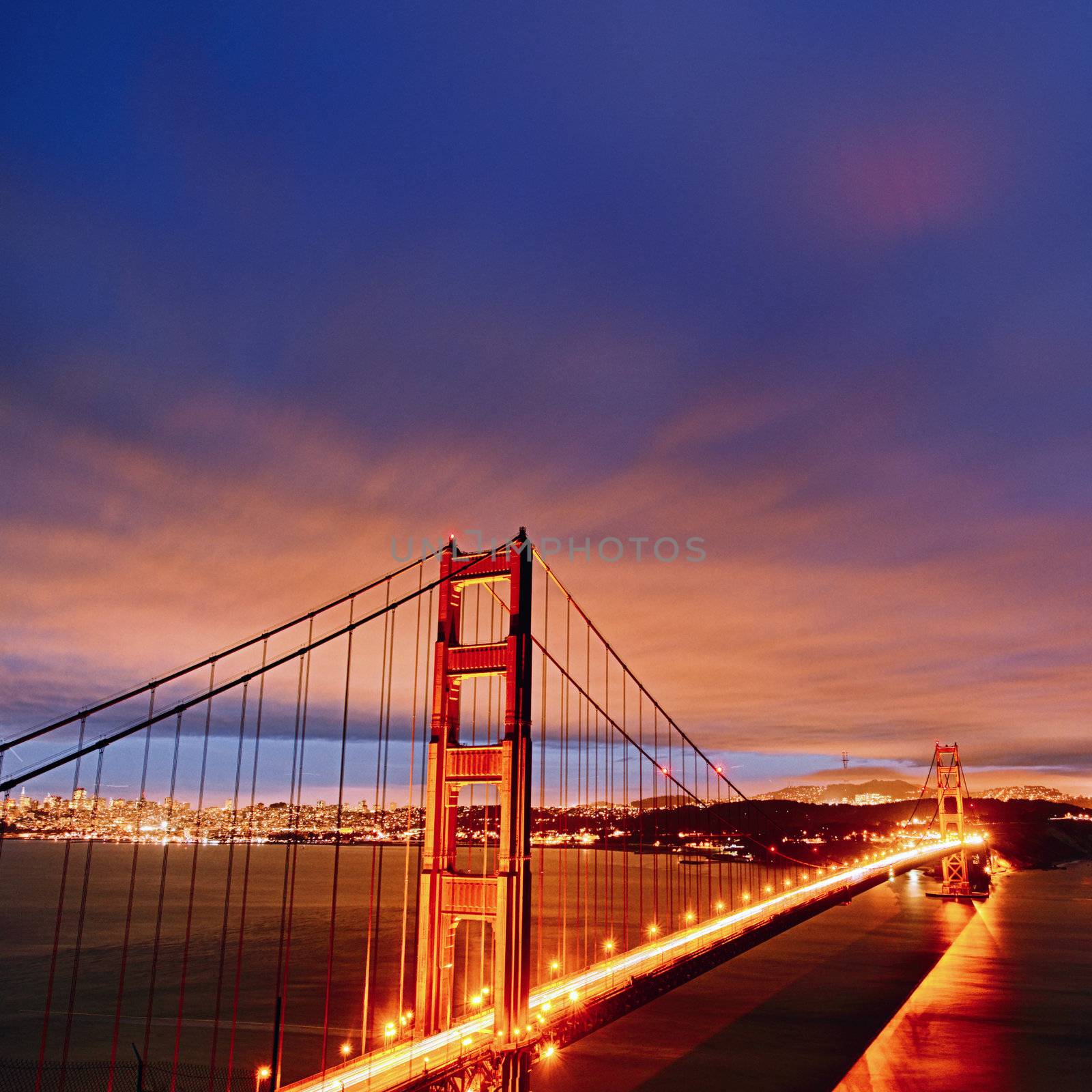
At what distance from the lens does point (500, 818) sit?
21453 mm

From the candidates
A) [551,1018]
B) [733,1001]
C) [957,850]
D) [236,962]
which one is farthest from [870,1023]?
[957,850]

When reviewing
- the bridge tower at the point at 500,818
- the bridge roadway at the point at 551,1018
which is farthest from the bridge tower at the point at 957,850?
the bridge tower at the point at 500,818

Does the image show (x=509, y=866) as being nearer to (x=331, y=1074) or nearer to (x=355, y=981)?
(x=331, y=1074)

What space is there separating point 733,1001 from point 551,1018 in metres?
33.4

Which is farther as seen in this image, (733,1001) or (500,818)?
(733,1001)

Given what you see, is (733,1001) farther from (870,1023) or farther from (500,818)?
(500,818)

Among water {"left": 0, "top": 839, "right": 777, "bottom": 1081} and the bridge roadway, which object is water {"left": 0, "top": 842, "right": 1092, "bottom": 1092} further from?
the bridge roadway

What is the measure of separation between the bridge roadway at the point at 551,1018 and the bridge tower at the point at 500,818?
730 mm

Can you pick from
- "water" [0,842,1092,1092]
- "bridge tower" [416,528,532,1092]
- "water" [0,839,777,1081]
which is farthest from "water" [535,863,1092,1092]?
"bridge tower" [416,528,532,1092]

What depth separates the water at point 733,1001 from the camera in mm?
36688

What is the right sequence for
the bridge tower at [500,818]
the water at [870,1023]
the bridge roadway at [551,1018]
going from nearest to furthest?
1. the bridge roadway at [551,1018]
2. the bridge tower at [500,818]
3. the water at [870,1023]

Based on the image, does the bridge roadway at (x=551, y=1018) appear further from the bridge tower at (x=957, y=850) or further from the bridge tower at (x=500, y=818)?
the bridge tower at (x=957, y=850)

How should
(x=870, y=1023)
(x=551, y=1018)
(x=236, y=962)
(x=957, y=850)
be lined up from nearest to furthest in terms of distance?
(x=551, y=1018) → (x=870, y=1023) → (x=236, y=962) → (x=957, y=850)

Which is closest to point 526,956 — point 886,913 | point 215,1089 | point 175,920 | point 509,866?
point 509,866
